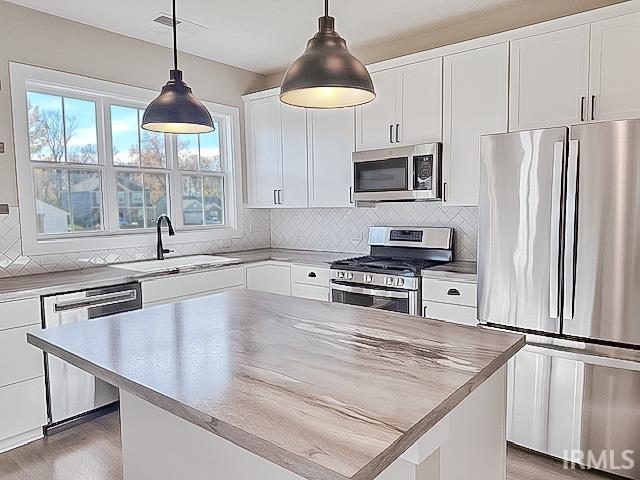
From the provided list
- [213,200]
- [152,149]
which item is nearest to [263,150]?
[213,200]

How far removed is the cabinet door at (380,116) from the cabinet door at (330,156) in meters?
0.13

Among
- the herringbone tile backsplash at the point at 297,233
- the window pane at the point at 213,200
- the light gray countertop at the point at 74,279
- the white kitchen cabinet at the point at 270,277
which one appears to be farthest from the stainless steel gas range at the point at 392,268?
the window pane at the point at 213,200

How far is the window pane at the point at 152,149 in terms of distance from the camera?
151 inches

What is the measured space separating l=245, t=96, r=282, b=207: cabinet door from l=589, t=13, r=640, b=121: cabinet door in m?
2.62

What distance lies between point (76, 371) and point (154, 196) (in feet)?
5.36

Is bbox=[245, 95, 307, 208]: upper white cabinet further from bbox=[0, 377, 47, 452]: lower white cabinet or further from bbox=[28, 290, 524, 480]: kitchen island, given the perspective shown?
bbox=[0, 377, 47, 452]: lower white cabinet

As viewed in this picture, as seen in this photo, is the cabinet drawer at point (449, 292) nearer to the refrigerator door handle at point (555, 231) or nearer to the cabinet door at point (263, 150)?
the refrigerator door handle at point (555, 231)

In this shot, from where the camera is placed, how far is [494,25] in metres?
3.28

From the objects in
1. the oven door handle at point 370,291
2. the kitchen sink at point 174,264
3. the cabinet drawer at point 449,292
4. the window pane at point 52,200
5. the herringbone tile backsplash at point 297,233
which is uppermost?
the window pane at point 52,200

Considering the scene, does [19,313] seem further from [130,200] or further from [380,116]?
[380,116]

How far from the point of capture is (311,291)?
382 centimetres

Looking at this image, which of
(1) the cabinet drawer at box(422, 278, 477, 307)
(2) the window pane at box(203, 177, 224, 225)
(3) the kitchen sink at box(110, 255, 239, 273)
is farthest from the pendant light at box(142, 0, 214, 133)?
(2) the window pane at box(203, 177, 224, 225)

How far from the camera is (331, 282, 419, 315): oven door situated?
3.15 m

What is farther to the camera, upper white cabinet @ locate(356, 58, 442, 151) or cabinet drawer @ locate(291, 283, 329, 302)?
cabinet drawer @ locate(291, 283, 329, 302)
